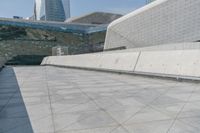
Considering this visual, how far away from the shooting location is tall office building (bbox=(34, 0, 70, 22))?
128 m

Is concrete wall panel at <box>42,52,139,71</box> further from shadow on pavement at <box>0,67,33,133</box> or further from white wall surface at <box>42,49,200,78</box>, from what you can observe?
shadow on pavement at <box>0,67,33,133</box>

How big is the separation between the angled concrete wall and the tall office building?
9351cm

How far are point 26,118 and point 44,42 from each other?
73.6 meters

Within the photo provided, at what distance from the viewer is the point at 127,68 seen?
50.0ft

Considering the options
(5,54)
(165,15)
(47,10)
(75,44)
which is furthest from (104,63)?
(47,10)

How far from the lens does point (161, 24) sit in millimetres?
30781

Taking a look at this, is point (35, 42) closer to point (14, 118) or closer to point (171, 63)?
point (171, 63)

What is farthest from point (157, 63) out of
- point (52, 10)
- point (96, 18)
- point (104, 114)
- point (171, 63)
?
point (52, 10)

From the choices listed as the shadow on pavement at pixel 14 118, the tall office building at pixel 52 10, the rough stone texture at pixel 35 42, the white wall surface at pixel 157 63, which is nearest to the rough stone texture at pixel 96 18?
the rough stone texture at pixel 35 42

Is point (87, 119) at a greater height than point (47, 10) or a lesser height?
lesser

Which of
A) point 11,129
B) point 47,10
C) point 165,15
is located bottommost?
point 11,129

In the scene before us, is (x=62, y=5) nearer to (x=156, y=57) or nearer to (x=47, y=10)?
(x=47, y=10)

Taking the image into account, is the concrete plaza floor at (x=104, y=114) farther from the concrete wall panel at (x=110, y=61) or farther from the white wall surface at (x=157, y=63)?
the concrete wall panel at (x=110, y=61)

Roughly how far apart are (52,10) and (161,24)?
10952cm
